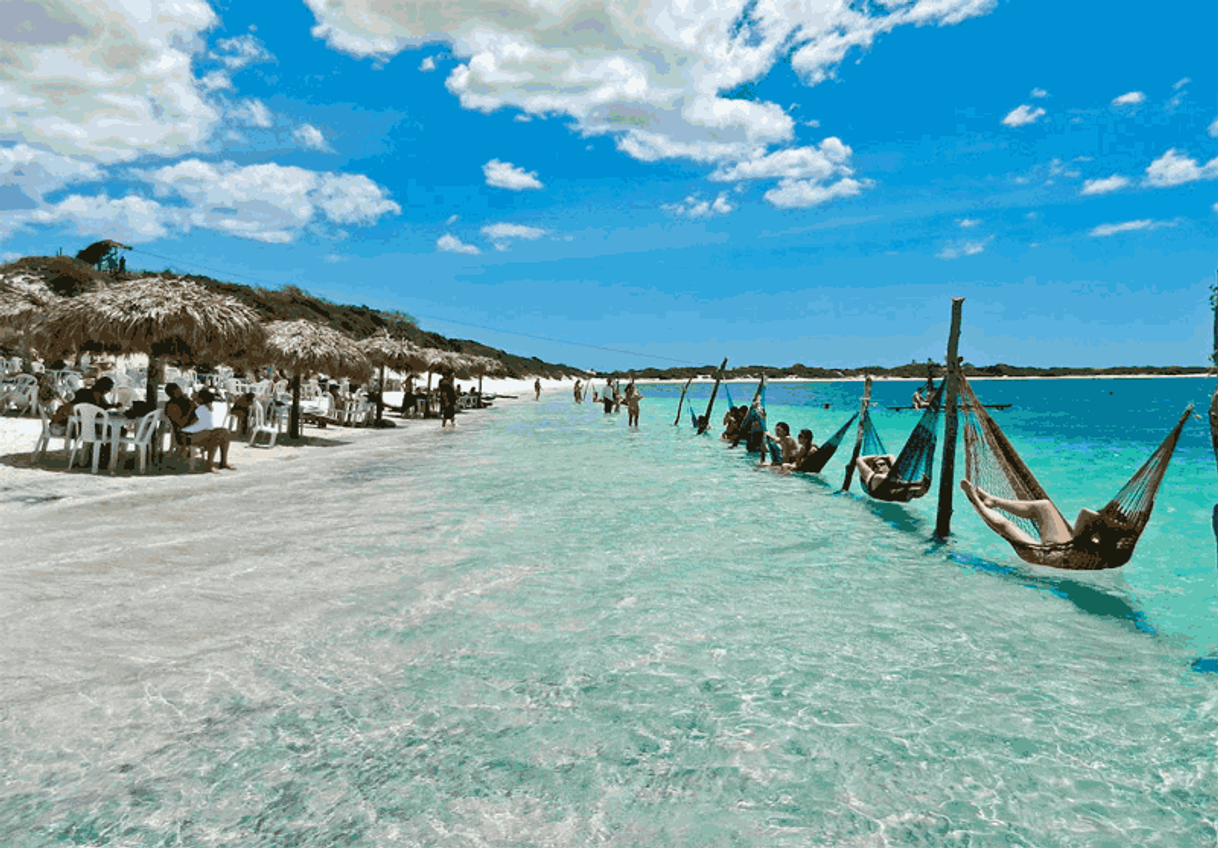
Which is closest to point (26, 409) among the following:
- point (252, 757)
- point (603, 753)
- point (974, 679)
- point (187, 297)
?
point (187, 297)

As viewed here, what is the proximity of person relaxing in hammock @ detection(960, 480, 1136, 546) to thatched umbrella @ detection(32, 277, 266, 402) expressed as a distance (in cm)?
896

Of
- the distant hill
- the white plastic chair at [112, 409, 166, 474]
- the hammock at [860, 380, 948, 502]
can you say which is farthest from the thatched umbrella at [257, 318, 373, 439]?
the distant hill

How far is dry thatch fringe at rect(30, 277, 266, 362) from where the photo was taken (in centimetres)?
863

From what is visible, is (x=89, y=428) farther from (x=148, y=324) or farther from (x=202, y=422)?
(x=148, y=324)

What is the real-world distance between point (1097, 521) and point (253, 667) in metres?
5.24

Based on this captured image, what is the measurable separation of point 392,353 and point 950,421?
15820 mm

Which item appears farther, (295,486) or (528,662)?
(295,486)

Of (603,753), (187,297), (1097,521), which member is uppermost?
(187,297)

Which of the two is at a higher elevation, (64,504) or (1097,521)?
(1097,521)

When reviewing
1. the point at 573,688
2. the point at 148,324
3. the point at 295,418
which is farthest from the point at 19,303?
the point at 573,688

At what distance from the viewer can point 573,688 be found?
10.9 feet

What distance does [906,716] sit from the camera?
316cm

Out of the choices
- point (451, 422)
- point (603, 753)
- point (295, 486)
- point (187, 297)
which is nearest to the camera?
point (603, 753)

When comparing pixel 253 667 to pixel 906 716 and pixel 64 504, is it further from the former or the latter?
pixel 64 504
